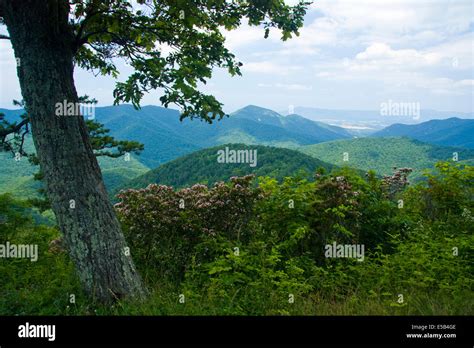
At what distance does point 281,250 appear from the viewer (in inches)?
271

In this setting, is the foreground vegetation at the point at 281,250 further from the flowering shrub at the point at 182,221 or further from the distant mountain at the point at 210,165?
the distant mountain at the point at 210,165

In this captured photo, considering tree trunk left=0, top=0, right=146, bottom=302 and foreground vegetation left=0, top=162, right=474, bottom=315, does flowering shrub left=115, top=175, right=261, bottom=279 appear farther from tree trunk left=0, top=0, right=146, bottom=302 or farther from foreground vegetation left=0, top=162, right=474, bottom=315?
tree trunk left=0, top=0, right=146, bottom=302

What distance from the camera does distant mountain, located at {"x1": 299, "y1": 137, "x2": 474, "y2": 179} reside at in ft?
403

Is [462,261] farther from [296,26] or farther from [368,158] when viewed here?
[368,158]

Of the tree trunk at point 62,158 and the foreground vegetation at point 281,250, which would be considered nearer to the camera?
the foreground vegetation at point 281,250

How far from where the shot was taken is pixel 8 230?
8.24 metres

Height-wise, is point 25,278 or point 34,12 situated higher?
point 34,12

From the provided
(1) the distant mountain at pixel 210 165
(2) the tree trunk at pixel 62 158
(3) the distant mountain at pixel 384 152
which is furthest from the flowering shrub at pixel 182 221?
(3) the distant mountain at pixel 384 152

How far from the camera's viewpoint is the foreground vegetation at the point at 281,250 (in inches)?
205

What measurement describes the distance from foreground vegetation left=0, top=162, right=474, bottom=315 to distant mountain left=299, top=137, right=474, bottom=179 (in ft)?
360

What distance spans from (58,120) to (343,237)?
5208 mm

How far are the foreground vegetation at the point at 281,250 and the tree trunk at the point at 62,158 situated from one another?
1.36ft
